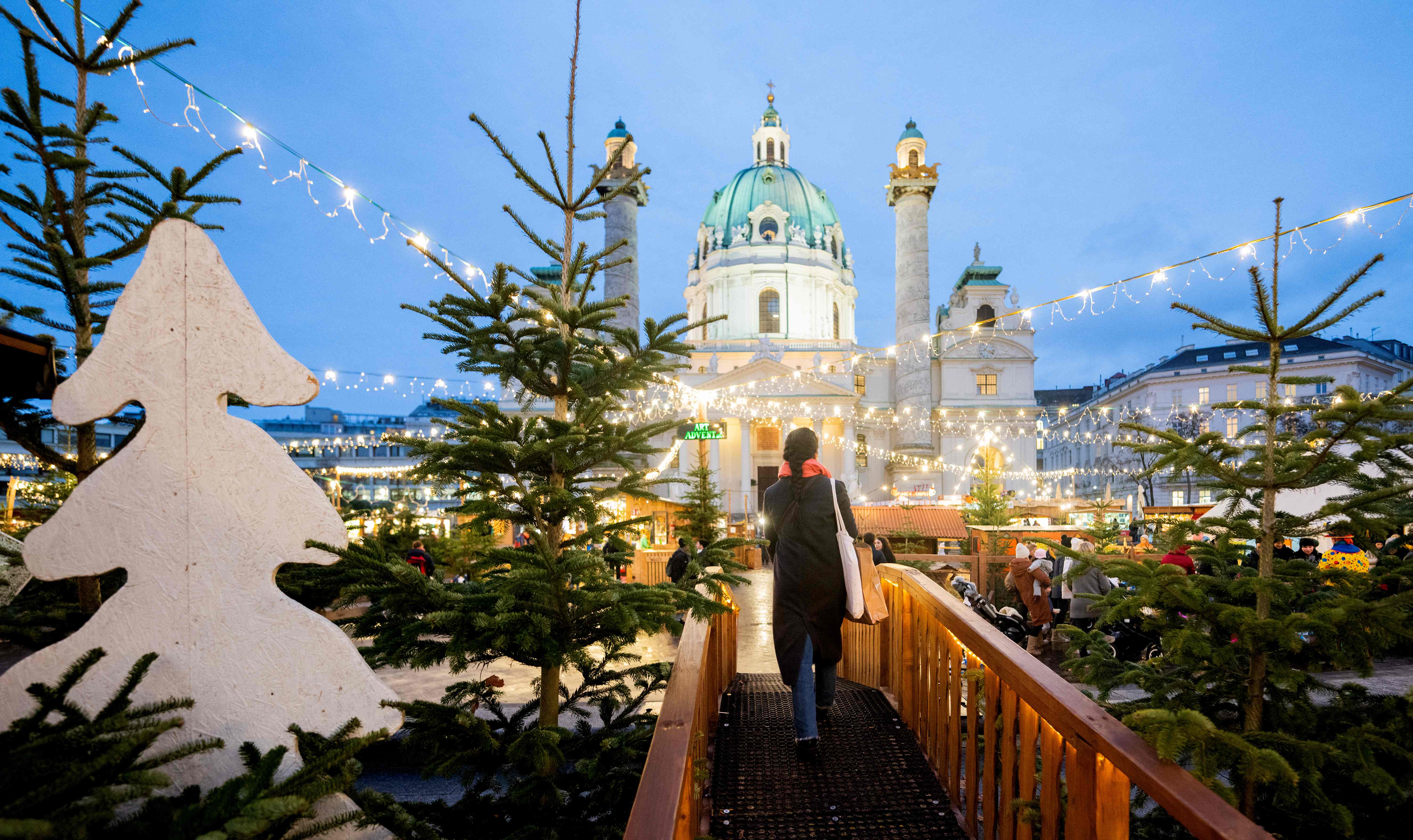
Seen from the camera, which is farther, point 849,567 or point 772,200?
point 772,200

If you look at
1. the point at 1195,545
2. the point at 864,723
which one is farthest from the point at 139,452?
the point at 1195,545

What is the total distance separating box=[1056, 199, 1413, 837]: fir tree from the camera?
299 centimetres

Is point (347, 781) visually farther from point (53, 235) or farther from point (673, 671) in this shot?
point (53, 235)

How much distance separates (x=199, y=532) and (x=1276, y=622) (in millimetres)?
4628

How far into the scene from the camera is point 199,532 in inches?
89.6

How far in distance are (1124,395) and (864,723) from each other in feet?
219

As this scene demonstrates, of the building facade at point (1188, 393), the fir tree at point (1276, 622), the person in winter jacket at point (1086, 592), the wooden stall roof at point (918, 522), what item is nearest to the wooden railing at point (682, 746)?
the fir tree at point (1276, 622)

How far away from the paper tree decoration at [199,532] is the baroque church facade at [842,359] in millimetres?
28895

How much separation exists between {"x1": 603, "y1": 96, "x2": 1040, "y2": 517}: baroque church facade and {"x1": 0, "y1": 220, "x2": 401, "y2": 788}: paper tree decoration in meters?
28.9

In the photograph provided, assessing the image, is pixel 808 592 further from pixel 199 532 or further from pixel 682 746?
pixel 199 532

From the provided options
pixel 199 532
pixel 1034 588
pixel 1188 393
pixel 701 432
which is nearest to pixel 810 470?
pixel 199 532

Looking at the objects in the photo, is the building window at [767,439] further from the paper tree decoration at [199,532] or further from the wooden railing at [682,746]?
the paper tree decoration at [199,532]

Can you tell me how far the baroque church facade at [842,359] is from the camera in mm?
34969

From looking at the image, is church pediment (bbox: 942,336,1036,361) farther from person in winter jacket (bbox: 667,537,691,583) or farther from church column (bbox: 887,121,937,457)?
person in winter jacket (bbox: 667,537,691,583)
